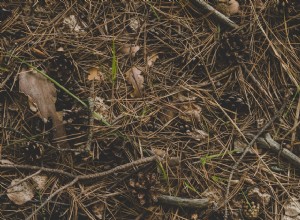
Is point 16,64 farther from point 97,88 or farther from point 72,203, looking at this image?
point 72,203

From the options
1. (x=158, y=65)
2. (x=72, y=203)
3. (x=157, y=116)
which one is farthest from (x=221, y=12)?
(x=72, y=203)

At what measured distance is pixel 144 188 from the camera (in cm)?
214

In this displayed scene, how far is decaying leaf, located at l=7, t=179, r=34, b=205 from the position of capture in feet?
6.98

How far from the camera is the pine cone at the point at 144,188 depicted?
2.14 meters

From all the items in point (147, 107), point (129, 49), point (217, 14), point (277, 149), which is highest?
point (217, 14)

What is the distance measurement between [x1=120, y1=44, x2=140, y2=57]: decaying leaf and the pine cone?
2.54 feet

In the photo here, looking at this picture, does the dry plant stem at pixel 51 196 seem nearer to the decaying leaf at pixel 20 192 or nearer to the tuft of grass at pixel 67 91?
the decaying leaf at pixel 20 192

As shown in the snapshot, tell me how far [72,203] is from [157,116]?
72 centimetres

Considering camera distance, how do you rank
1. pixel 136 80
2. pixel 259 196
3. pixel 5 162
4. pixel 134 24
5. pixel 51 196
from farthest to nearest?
pixel 134 24
pixel 136 80
pixel 259 196
pixel 5 162
pixel 51 196

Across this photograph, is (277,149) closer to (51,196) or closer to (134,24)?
(134,24)

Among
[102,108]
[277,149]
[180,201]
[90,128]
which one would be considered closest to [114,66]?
[102,108]

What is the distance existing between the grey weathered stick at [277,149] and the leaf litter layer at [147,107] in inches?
1.0

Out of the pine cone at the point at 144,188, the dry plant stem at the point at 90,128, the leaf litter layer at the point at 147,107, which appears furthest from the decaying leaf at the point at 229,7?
the pine cone at the point at 144,188

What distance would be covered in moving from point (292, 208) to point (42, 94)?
5.34 feet
